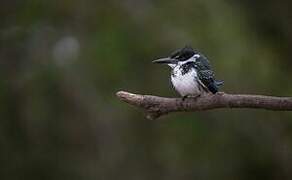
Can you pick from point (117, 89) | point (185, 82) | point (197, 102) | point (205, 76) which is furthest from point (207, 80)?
point (117, 89)

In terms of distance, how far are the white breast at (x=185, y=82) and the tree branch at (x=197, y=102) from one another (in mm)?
326

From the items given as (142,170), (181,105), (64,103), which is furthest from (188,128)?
(181,105)

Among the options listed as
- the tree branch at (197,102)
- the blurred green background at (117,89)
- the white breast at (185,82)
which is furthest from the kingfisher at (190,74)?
the blurred green background at (117,89)

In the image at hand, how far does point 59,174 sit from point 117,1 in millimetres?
1633

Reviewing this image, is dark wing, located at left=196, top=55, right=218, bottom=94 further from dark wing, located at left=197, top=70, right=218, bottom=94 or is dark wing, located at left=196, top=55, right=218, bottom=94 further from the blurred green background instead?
the blurred green background

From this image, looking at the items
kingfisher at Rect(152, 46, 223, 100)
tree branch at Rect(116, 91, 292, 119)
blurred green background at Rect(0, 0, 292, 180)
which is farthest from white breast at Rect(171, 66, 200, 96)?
blurred green background at Rect(0, 0, 292, 180)

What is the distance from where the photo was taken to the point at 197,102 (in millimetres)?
4531

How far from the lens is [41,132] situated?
7441 millimetres

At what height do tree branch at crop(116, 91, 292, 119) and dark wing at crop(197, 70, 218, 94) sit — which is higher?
dark wing at crop(197, 70, 218, 94)

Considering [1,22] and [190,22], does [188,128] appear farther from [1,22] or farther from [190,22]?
[1,22]

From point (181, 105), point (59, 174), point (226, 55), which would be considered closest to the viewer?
point (181, 105)

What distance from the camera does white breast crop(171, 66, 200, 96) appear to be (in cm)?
491

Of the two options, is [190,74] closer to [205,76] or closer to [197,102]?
[205,76]

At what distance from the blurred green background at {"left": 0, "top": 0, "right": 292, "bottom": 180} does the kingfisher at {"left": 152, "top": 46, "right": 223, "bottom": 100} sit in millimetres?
2193
